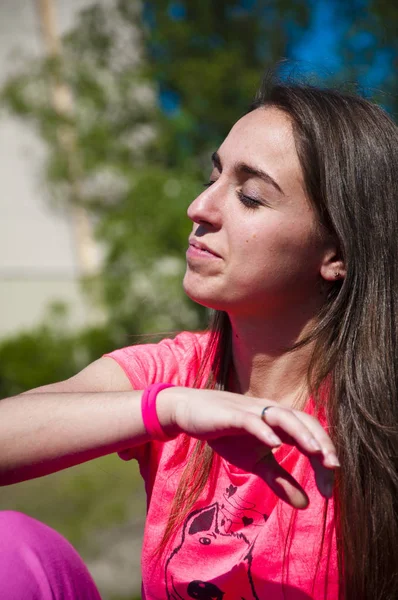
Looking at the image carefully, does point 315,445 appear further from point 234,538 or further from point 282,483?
point 234,538

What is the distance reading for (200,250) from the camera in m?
1.99

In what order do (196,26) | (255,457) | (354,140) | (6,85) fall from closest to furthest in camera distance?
(255,457)
(354,140)
(196,26)
(6,85)

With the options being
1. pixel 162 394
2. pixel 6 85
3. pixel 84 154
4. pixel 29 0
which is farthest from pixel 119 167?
pixel 162 394

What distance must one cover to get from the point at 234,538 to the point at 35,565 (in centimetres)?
47

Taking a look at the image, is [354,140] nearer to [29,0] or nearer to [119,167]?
[119,167]

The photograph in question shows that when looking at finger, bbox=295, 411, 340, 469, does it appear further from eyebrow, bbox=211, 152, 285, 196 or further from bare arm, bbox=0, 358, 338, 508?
eyebrow, bbox=211, 152, 285, 196

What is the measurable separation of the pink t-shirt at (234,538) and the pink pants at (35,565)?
0.59 feet

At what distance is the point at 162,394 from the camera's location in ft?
5.15

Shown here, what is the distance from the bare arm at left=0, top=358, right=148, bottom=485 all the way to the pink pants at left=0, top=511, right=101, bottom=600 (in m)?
0.21

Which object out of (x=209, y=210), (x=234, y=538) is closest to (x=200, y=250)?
(x=209, y=210)

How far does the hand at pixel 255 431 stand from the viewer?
1.36m

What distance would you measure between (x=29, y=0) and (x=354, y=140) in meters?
11.5

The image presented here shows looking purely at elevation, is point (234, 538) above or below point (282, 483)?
below

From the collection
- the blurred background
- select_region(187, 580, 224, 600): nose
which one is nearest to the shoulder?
select_region(187, 580, 224, 600): nose
